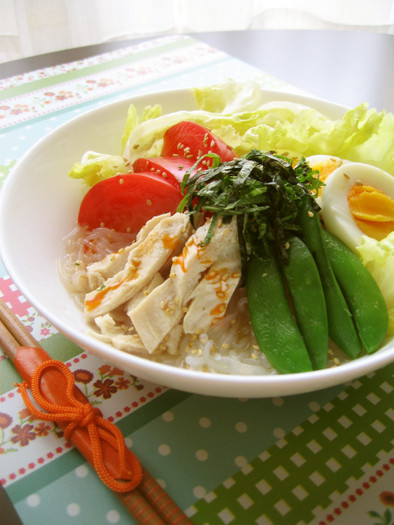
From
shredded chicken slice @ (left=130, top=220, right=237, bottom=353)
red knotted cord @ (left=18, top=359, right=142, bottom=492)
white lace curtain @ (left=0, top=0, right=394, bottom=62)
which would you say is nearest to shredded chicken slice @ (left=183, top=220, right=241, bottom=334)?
shredded chicken slice @ (left=130, top=220, right=237, bottom=353)

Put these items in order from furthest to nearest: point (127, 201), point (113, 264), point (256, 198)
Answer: point (127, 201) → point (113, 264) → point (256, 198)

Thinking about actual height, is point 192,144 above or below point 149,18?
below

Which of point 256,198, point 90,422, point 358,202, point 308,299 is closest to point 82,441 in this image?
point 90,422

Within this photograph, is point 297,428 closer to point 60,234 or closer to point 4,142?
point 60,234

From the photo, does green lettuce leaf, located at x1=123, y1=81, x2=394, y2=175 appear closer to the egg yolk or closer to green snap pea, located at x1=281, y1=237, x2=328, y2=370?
the egg yolk

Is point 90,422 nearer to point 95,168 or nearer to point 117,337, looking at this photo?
point 117,337

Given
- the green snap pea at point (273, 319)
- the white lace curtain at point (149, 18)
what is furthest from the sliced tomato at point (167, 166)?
the white lace curtain at point (149, 18)
